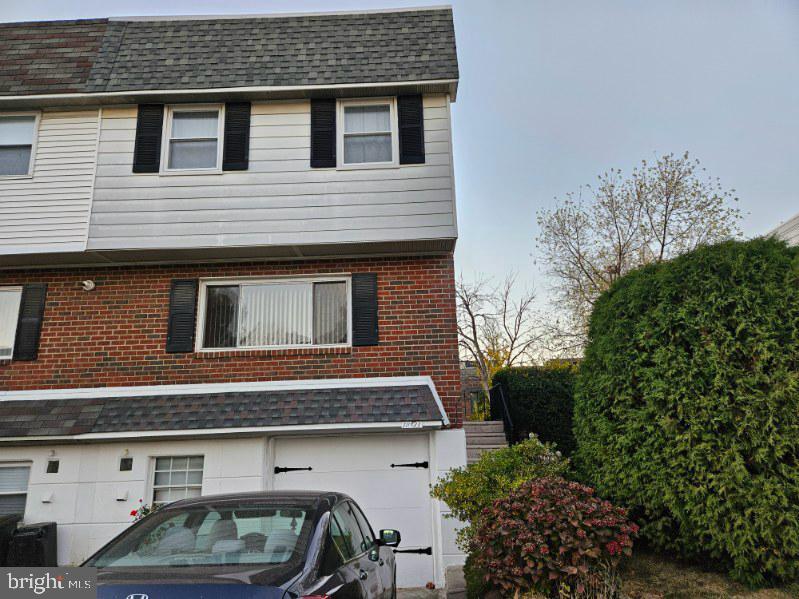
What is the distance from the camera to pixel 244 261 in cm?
960

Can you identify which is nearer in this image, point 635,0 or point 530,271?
point 635,0

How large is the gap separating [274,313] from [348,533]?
212 inches

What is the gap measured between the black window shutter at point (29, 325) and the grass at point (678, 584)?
8.89 m

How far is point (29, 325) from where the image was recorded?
9.37 m

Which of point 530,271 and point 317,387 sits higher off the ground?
point 530,271

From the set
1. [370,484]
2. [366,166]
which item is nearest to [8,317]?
[366,166]

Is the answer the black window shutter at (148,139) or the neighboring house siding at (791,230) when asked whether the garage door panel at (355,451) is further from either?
the neighboring house siding at (791,230)

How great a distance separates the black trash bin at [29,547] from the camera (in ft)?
25.4

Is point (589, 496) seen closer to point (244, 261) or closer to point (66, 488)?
point (244, 261)

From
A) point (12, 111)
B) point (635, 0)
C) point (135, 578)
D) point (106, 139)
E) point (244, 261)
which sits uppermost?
point (635, 0)

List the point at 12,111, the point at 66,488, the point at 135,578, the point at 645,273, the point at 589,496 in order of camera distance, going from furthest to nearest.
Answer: the point at 12,111 → the point at 66,488 → the point at 645,273 → the point at 589,496 → the point at 135,578

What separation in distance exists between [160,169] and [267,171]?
5.70 feet

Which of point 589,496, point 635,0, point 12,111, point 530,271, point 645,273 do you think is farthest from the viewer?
point 530,271

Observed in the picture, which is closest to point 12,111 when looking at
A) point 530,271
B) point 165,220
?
point 165,220
